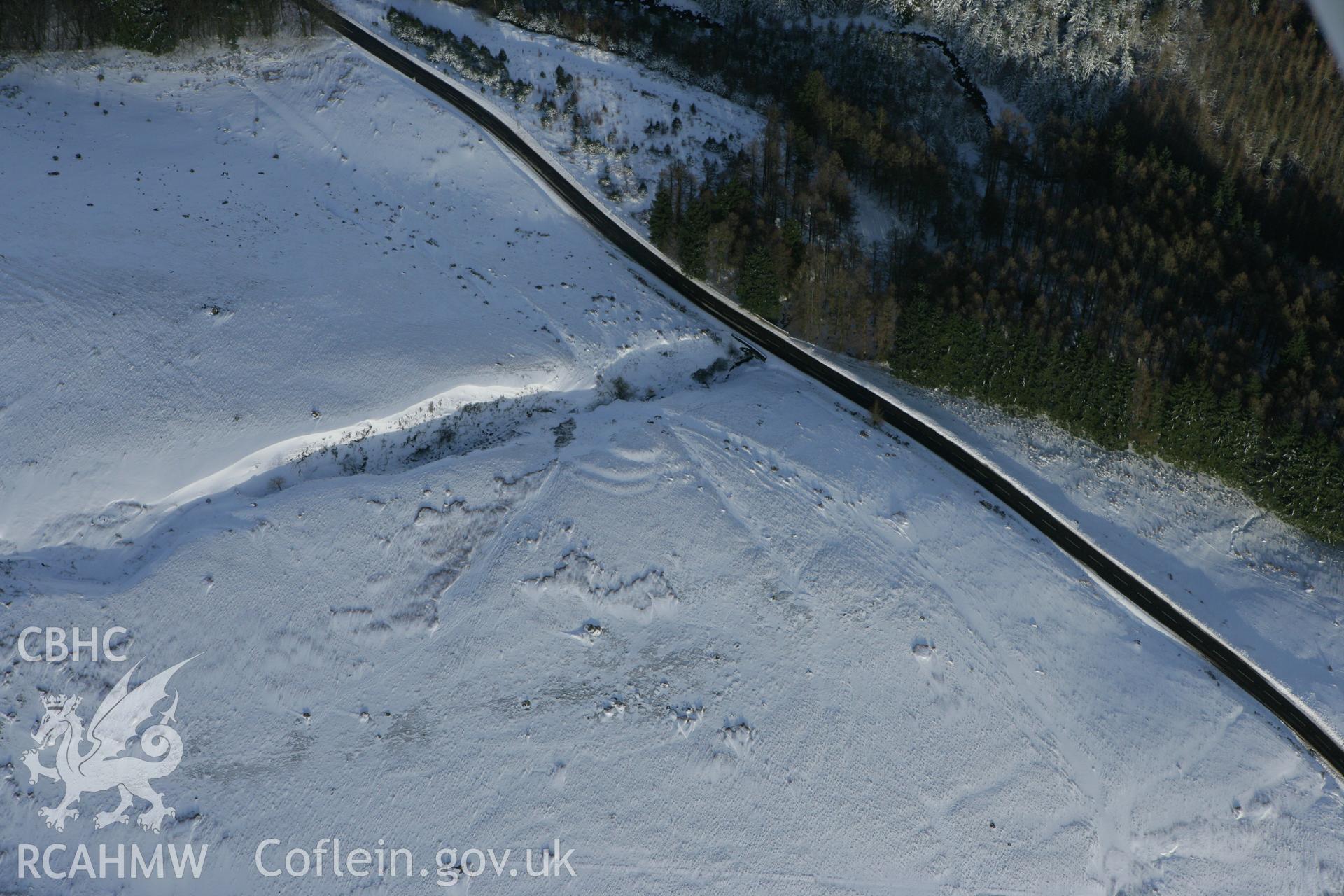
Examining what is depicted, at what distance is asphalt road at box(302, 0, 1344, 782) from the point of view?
42.0m

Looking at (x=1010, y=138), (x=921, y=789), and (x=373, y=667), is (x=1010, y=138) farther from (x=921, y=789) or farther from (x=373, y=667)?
(x=373, y=667)

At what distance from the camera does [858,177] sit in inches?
2346

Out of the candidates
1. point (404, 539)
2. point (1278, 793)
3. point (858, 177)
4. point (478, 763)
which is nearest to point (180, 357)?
point (404, 539)

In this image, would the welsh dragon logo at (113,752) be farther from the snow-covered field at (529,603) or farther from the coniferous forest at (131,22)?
the coniferous forest at (131,22)

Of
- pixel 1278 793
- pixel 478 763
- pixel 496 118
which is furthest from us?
pixel 496 118

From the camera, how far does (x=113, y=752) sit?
3388 centimetres

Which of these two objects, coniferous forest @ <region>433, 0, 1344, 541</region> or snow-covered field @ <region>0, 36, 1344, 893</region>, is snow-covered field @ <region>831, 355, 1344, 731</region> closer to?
coniferous forest @ <region>433, 0, 1344, 541</region>

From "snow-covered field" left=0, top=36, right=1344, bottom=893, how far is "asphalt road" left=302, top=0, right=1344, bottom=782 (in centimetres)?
144

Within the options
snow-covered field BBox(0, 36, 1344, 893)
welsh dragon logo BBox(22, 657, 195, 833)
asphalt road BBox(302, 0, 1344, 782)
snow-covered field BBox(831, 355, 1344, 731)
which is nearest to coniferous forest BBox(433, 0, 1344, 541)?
snow-covered field BBox(831, 355, 1344, 731)

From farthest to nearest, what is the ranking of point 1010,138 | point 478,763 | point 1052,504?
1. point 1010,138
2. point 1052,504
3. point 478,763

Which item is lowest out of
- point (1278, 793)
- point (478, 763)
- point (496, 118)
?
point (478, 763)

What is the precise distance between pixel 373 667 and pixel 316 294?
70.7 ft

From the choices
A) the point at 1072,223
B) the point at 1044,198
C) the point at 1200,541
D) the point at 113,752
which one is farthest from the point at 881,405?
the point at 113,752

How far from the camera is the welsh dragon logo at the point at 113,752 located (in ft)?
108
